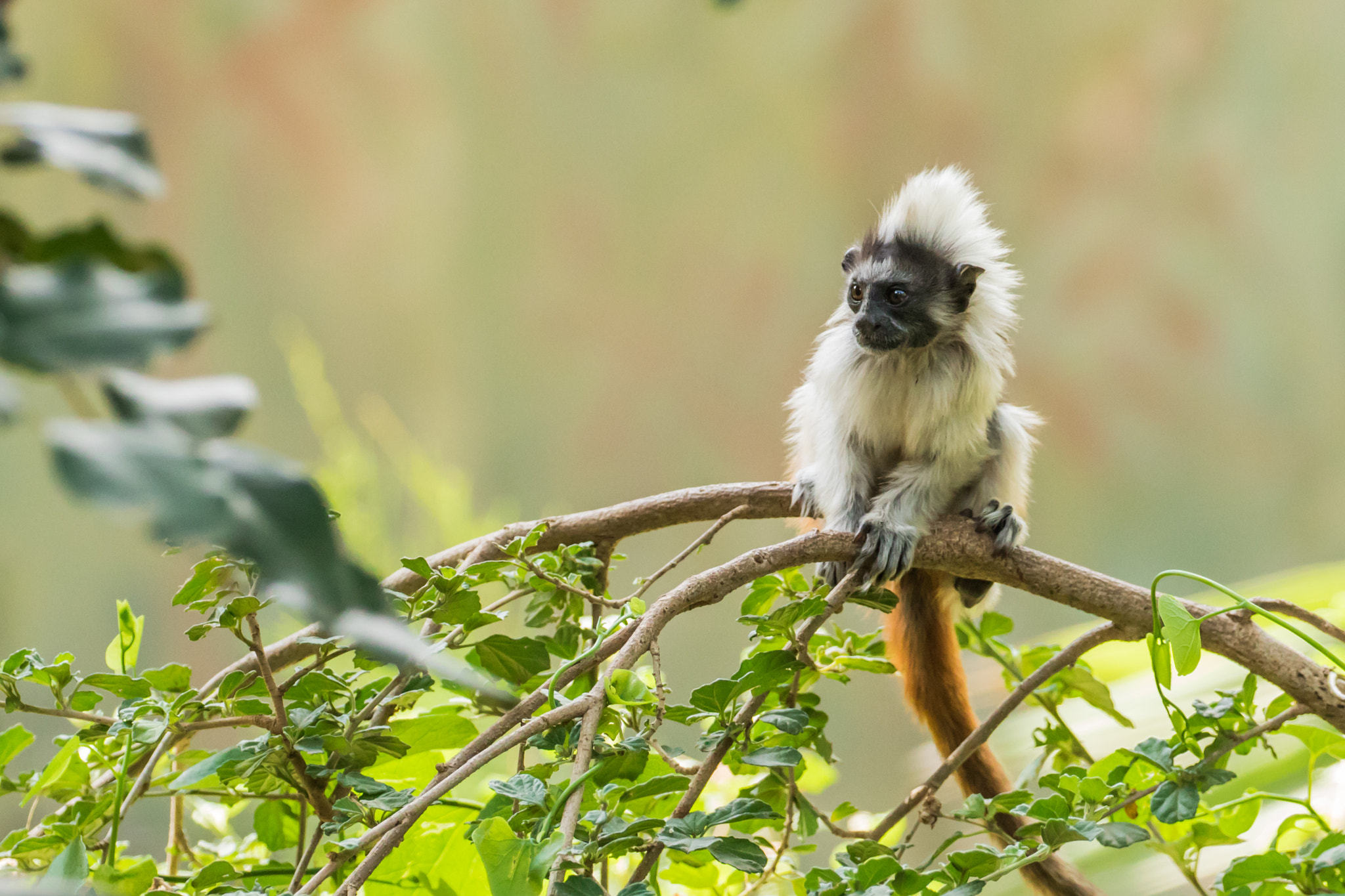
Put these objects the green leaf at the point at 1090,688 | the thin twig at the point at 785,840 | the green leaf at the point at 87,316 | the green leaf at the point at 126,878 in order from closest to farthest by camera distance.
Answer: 1. the green leaf at the point at 87,316
2. the green leaf at the point at 126,878
3. the thin twig at the point at 785,840
4. the green leaf at the point at 1090,688

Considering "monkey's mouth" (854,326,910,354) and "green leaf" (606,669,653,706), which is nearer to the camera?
"green leaf" (606,669,653,706)

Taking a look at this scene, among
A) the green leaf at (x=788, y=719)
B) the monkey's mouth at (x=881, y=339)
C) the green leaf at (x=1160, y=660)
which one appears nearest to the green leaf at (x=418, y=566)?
the green leaf at (x=788, y=719)

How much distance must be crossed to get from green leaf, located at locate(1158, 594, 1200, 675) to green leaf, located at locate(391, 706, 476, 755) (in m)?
0.62

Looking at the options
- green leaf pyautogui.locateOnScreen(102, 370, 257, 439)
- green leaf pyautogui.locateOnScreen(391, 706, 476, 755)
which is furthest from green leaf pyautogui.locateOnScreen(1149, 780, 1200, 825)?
green leaf pyautogui.locateOnScreen(102, 370, 257, 439)

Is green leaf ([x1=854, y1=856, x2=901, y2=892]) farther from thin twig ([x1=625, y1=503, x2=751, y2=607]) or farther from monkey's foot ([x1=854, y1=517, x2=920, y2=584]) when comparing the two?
monkey's foot ([x1=854, y1=517, x2=920, y2=584])

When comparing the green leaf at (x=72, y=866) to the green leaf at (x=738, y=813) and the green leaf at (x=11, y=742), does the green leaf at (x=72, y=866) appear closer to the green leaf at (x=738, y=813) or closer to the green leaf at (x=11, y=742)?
the green leaf at (x=11, y=742)

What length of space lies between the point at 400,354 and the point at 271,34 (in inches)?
57.8

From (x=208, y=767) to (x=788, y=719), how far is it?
44 cm

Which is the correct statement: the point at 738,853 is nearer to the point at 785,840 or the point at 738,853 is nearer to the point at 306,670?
the point at 785,840

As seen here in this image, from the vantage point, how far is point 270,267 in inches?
179

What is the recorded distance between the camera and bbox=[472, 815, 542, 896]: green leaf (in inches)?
23.8

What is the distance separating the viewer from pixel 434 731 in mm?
975

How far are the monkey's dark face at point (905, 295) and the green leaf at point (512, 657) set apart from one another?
2.75 ft

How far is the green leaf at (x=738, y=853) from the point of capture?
69cm
